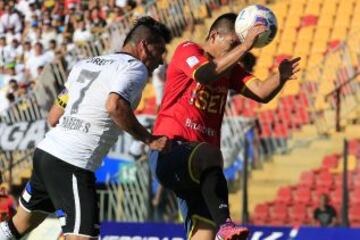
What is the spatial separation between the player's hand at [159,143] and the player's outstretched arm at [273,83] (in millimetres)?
1159

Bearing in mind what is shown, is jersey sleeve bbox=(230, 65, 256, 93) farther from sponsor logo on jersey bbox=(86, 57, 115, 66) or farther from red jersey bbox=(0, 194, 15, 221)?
red jersey bbox=(0, 194, 15, 221)

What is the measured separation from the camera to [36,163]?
340 inches

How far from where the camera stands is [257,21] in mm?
8766

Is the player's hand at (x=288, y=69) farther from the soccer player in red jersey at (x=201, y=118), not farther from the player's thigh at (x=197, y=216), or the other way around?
the player's thigh at (x=197, y=216)

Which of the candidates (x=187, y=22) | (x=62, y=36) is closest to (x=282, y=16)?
(x=187, y=22)

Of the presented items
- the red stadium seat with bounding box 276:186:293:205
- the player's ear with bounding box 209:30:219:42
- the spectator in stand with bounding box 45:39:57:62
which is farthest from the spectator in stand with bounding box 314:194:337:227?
the spectator in stand with bounding box 45:39:57:62

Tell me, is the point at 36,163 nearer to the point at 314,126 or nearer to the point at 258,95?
the point at 258,95

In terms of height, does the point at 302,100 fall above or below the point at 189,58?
below

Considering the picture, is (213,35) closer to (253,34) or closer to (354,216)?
(253,34)

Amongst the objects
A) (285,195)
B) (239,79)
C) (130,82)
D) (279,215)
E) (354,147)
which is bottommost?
(279,215)

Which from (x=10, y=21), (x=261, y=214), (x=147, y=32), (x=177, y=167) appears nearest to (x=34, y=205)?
(x=177, y=167)

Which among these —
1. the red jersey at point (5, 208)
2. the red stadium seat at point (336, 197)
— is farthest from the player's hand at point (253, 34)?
the red stadium seat at point (336, 197)

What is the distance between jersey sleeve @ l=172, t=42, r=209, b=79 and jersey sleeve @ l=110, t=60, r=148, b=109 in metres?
0.51

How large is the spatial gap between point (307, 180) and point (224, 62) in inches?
358
